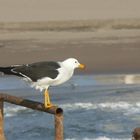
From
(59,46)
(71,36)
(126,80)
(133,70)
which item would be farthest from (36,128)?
(71,36)

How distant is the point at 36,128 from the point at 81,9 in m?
21.2

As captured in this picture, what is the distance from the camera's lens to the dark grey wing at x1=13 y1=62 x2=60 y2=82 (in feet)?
28.6

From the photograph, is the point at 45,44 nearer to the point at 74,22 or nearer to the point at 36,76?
the point at 74,22

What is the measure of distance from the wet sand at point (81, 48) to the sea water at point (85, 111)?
8.25 ft

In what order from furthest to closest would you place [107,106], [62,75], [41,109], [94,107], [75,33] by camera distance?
[75,33], [107,106], [94,107], [62,75], [41,109]

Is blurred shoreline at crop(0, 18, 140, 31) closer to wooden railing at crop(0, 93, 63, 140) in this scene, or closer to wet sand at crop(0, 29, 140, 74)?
wet sand at crop(0, 29, 140, 74)

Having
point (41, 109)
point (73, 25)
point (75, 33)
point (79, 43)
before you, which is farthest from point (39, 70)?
point (73, 25)

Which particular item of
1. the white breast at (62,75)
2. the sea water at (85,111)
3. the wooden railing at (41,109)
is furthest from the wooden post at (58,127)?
the sea water at (85,111)

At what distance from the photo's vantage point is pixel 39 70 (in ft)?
28.8

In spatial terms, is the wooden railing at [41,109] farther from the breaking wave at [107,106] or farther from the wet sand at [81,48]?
the wet sand at [81,48]

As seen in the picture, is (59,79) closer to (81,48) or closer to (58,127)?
(58,127)

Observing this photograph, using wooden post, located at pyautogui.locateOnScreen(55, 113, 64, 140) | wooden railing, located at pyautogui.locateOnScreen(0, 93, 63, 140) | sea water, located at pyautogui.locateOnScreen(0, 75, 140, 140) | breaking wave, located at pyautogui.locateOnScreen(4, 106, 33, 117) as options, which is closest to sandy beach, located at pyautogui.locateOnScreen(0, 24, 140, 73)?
sea water, located at pyautogui.locateOnScreen(0, 75, 140, 140)

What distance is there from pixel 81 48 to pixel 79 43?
117 cm

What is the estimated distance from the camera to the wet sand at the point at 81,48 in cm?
2188
